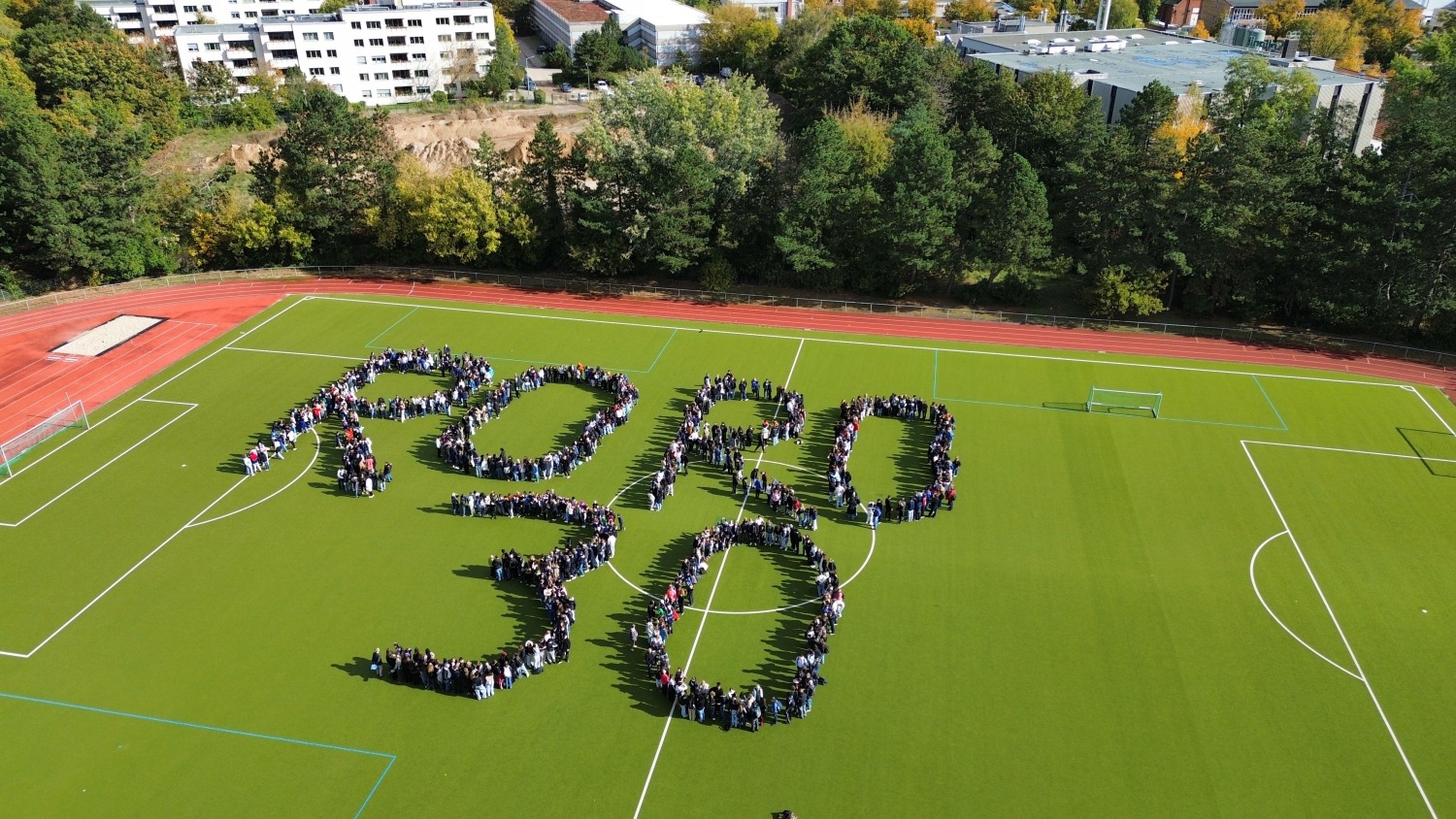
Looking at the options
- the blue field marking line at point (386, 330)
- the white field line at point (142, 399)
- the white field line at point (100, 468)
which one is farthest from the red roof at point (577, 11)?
the white field line at point (100, 468)

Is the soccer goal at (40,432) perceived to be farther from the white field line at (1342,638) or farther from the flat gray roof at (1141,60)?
the flat gray roof at (1141,60)

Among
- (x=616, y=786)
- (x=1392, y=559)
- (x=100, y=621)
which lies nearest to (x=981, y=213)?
(x=1392, y=559)

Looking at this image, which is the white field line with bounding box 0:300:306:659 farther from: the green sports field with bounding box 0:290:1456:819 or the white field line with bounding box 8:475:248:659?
the green sports field with bounding box 0:290:1456:819

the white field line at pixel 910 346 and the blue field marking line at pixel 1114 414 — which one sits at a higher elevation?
the white field line at pixel 910 346

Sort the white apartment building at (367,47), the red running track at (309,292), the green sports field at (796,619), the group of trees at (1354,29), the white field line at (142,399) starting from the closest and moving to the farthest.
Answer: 1. the green sports field at (796,619)
2. the white field line at (142,399)
3. the red running track at (309,292)
4. the group of trees at (1354,29)
5. the white apartment building at (367,47)

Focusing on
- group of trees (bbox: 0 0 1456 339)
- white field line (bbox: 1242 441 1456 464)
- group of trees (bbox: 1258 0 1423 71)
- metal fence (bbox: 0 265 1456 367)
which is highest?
group of trees (bbox: 1258 0 1423 71)

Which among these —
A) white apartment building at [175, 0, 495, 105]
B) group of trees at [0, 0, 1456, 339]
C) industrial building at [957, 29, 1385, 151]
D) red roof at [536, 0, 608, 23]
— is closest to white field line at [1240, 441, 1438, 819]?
group of trees at [0, 0, 1456, 339]
